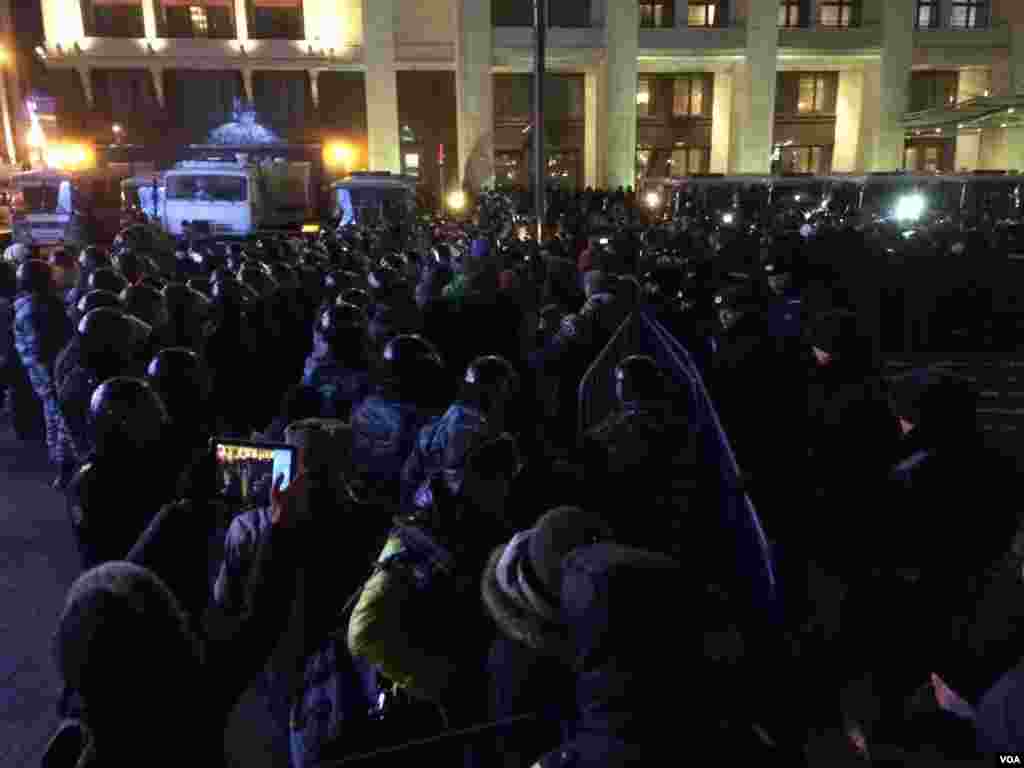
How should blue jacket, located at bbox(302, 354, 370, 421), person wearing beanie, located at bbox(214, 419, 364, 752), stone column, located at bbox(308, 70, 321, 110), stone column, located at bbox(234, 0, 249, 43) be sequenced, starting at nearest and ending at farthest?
person wearing beanie, located at bbox(214, 419, 364, 752), blue jacket, located at bbox(302, 354, 370, 421), stone column, located at bbox(234, 0, 249, 43), stone column, located at bbox(308, 70, 321, 110)

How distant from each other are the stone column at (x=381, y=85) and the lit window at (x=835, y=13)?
19847 mm

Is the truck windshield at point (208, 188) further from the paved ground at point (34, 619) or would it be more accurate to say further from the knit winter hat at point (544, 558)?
the knit winter hat at point (544, 558)

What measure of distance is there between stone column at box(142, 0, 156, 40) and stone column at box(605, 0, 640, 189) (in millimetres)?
20788

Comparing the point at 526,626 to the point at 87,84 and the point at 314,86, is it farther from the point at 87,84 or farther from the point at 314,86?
the point at 87,84

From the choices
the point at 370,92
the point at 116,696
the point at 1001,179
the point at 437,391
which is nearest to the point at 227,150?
the point at 370,92

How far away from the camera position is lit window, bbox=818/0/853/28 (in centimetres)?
3750

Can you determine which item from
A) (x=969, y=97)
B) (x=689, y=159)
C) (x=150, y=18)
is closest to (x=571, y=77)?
(x=689, y=159)

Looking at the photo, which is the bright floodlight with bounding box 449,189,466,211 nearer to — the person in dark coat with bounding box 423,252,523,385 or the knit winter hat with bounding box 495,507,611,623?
the person in dark coat with bounding box 423,252,523,385

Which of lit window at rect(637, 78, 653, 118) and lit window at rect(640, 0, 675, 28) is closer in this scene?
lit window at rect(640, 0, 675, 28)

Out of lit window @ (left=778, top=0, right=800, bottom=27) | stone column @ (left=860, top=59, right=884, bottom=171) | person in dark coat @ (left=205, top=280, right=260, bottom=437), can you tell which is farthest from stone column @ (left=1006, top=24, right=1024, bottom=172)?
person in dark coat @ (left=205, top=280, right=260, bottom=437)

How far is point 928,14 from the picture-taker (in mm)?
37719

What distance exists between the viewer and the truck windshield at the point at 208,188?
71.9 feet

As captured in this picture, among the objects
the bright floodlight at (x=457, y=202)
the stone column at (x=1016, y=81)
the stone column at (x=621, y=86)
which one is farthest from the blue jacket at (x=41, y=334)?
the stone column at (x=1016, y=81)

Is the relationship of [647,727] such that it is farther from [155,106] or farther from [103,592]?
[155,106]
